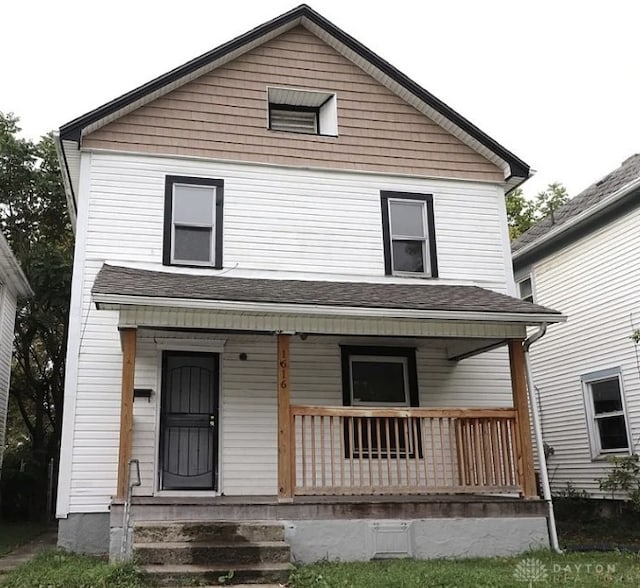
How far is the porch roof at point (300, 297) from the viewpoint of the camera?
8.39 meters

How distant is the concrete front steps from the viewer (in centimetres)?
702

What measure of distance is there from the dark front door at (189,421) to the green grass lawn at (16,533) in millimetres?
2613

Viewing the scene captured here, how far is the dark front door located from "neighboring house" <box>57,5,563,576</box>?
2 centimetres

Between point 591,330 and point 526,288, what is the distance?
271 cm

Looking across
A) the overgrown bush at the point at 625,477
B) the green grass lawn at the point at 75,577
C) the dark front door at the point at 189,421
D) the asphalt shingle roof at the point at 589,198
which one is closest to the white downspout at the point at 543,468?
the overgrown bush at the point at 625,477

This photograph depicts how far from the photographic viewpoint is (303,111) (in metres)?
12.3

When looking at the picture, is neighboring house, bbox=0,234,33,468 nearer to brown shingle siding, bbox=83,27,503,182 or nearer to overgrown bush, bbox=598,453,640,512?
brown shingle siding, bbox=83,27,503,182

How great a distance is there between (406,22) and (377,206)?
5674mm

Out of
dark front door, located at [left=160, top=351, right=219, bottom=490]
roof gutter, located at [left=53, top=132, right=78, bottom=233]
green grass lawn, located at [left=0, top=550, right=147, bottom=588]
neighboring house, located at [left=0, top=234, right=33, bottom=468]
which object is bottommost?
green grass lawn, located at [left=0, top=550, right=147, bottom=588]

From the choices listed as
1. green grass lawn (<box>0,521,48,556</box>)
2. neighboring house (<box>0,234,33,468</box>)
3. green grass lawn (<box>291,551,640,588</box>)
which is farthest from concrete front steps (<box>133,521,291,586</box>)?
neighboring house (<box>0,234,33,468</box>)

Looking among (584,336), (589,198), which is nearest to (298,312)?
(584,336)

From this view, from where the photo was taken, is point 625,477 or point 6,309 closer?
point 625,477

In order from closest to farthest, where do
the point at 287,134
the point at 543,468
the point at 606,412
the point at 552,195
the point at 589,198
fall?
the point at 543,468
the point at 287,134
the point at 606,412
the point at 589,198
the point at 552,195

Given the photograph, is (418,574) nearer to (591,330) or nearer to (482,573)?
(482,573)
